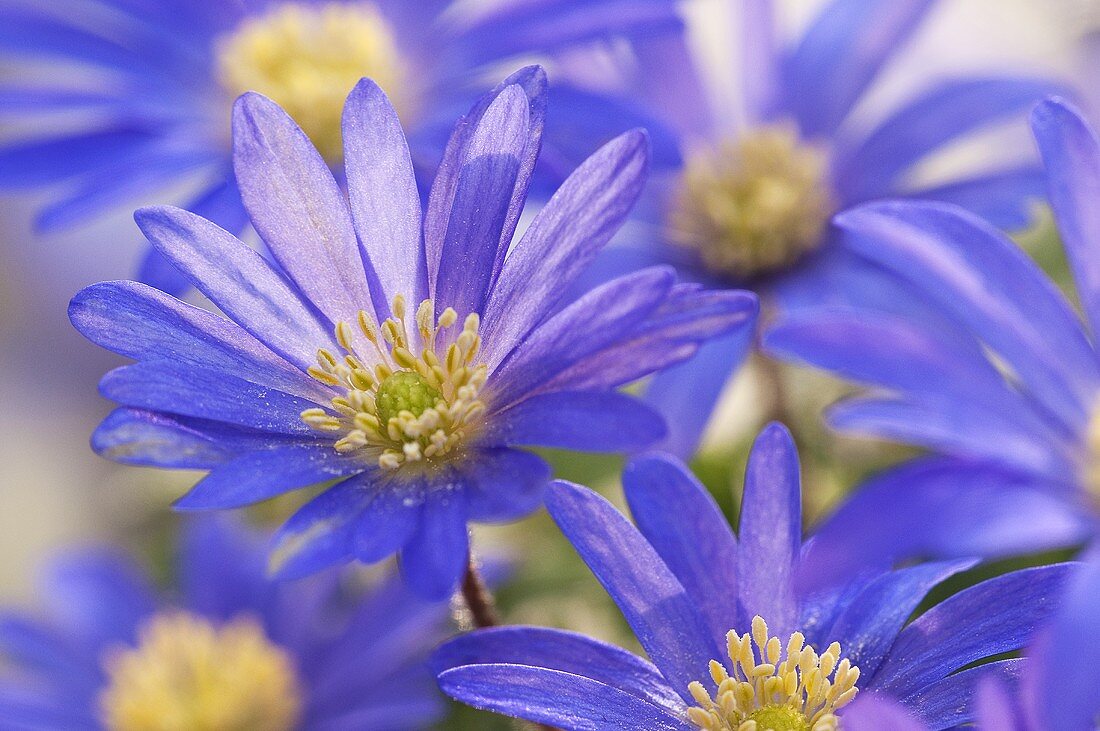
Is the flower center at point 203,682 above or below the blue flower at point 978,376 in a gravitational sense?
above

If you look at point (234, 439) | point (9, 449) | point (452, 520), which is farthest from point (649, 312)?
Result: point (9, 449)

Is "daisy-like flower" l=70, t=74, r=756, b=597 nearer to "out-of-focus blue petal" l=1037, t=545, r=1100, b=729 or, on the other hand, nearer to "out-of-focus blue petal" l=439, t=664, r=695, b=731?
"out-of-focus blue petal" l=439, t=664, r=695, b=731

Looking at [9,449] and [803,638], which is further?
[9,449]

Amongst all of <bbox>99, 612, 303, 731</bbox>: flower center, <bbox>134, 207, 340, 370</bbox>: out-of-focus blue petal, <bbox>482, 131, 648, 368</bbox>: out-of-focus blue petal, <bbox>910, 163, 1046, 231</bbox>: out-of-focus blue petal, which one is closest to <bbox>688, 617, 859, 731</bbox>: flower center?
<bbox>482, 131, 648, 368</bbox>: out-of-focus blue petal

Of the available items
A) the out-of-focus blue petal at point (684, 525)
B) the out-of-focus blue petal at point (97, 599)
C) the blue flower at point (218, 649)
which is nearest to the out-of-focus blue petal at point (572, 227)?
the out-of-focus blue petal at point (684, 525)

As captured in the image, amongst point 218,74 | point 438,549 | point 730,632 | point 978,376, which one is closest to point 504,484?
point 438,549

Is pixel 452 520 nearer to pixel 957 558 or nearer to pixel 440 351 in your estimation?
pixel 440 351

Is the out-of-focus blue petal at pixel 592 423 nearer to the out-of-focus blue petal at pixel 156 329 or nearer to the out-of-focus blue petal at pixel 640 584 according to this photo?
Answer: the out-of-focus blue petal at pixel 640 584
